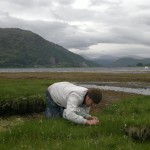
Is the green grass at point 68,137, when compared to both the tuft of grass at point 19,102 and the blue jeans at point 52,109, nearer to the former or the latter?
the blue jeans at point 52,109

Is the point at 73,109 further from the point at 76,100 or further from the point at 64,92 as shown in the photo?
the point at 64,92

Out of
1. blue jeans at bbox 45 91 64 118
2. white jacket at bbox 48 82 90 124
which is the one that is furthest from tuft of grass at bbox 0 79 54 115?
white jacket at bbox 48 82 90 124

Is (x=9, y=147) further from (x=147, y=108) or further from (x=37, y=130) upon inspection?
(x=147, y=108)

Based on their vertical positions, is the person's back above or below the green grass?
above

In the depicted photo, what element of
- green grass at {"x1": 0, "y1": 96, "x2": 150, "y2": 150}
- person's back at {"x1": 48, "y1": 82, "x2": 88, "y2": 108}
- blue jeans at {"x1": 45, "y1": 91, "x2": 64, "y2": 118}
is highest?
person's back at {"x1": 48, "y1": 82, "x2": 88, "y2": 108}

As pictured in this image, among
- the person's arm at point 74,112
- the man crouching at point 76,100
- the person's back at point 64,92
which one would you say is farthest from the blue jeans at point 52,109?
the person's arm at point 74,112

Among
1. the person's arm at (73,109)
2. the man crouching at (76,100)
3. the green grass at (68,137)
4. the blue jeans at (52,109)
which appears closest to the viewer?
the green grass at (68,137)

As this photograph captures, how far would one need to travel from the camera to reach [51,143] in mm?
10109

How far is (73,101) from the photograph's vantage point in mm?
11422

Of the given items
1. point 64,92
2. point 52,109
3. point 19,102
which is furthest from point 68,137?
point 19,102

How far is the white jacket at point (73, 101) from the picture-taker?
11.5 meters

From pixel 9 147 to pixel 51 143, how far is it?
1.15 metres

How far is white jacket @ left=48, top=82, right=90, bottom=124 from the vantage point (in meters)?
11.5

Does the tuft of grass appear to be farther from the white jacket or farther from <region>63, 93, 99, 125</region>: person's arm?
<region>63, 93, 99, 125</region>: person's arm
